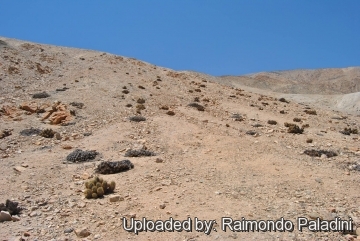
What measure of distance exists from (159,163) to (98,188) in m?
2.89

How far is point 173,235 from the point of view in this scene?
644 cm

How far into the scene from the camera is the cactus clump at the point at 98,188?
8.38m

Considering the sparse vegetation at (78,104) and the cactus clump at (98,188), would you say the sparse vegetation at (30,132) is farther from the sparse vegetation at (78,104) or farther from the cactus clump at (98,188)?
the cactus clump at (98,188)

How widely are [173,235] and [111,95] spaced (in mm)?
18301

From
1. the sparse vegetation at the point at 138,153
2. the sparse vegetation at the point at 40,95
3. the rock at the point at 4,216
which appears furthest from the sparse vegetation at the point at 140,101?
the rock at the point at 4,216

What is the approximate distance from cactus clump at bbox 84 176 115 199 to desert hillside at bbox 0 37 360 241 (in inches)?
3.6

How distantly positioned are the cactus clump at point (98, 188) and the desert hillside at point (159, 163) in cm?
9

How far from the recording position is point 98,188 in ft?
27.5

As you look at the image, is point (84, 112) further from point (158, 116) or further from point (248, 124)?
point (248, 124)

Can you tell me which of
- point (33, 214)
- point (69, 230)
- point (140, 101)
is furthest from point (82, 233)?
point (140, 101)

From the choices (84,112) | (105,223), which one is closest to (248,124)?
(84,112)

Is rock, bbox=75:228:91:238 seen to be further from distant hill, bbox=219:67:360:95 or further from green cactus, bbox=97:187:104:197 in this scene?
distant hill, bbox=219:67:360:95

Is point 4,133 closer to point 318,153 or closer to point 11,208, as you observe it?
point 11,208

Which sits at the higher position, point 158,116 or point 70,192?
point 158,116
